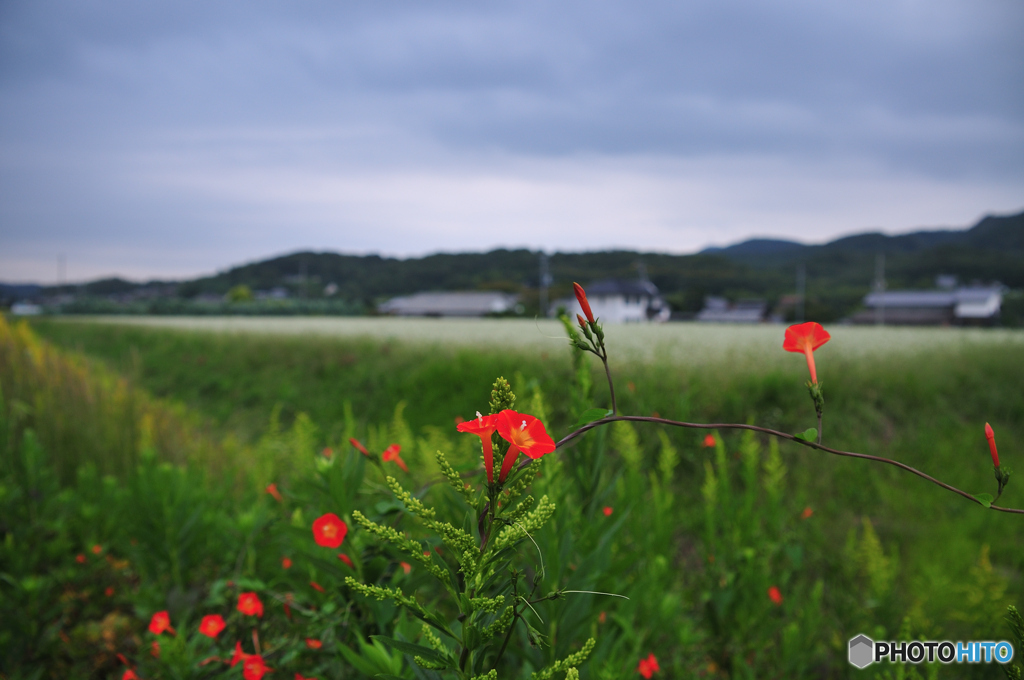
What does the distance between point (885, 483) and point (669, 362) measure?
2.75 m

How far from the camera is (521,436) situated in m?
0.57

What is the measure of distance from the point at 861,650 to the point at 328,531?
6.64 ft

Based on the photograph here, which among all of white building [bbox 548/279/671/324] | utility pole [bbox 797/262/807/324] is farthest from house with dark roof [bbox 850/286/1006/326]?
white building [bbox 548/279/671/324]

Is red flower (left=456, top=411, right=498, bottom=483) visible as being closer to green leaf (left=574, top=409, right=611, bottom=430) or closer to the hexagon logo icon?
green leaf (left=574, top=409, right=611, bottom=430)

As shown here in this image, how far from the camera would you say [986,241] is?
78.2ft

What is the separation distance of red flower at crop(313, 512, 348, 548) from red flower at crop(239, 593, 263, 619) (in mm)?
608

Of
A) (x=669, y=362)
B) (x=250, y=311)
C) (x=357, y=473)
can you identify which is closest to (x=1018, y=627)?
(x=357, y=473)

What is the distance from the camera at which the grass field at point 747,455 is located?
2121 millimetres

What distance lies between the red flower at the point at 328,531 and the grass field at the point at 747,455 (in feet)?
2.04

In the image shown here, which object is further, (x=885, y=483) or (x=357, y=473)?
(x=885, y=483)

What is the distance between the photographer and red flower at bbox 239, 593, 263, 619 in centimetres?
147

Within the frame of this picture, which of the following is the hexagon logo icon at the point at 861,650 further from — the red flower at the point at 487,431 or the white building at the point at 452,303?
the white building at the point at 452,303

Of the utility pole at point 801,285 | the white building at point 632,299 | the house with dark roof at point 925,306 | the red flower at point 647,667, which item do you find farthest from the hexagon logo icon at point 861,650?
the utility pole at point 801,285

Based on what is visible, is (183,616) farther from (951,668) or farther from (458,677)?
(951,668)
